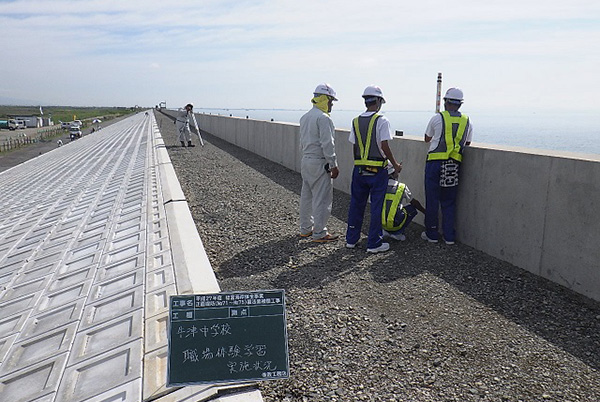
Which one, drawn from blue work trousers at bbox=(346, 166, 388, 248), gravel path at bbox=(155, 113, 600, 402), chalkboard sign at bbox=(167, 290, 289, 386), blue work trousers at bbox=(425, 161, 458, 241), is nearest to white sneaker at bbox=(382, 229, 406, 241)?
gravel path at bbox=(155, 113, 600, 402)

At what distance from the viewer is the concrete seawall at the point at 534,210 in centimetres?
511

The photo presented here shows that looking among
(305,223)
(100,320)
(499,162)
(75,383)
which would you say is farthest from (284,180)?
(75,383)

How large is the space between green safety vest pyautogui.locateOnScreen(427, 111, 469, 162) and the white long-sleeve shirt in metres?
1.46

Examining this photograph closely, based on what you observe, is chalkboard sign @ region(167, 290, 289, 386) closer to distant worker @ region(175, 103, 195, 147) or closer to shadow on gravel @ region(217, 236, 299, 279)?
shadow on gravel @ region(217, 236, 299, 279)

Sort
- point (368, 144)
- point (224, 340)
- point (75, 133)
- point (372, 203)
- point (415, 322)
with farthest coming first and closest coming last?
point (75, 133), point (372, 203), point (368, 144), point (415, 322), point (224, 340)

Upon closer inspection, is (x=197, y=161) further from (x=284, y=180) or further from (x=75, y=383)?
(x=75, y=383)

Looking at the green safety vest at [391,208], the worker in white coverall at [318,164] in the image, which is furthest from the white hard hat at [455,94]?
the worker in white coverall at [318,164]

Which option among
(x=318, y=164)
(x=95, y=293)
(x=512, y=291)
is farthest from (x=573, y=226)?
(x=95, y=293)

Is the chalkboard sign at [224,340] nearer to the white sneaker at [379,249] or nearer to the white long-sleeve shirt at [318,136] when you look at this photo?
the white sneaker at [379,249]

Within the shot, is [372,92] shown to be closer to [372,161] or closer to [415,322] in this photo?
[372,161]

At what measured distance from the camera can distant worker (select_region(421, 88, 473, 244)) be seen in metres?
6.87

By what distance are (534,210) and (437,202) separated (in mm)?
1536

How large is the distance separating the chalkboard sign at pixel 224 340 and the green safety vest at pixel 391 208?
13.8 ft

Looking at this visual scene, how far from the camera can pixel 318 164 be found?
23.9ft
